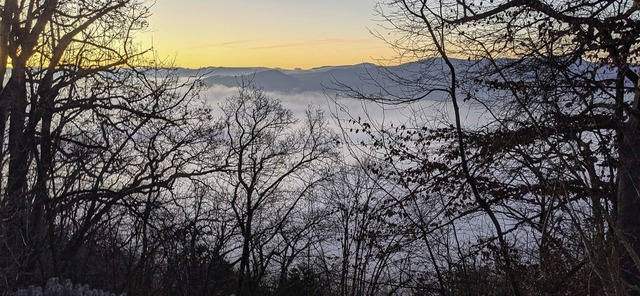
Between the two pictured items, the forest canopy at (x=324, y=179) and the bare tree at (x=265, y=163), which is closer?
the forest canopy at (x=324, y=179)

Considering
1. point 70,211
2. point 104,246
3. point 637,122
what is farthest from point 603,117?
point 70,211

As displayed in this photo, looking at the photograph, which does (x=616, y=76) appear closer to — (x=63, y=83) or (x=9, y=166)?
(x=9, y=166)

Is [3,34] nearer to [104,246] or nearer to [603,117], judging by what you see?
[104,246]

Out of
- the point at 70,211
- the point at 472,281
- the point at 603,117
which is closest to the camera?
the point at 472,281

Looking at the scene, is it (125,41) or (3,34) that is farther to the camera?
(125,41)

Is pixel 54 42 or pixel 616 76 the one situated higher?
pixel 54 42

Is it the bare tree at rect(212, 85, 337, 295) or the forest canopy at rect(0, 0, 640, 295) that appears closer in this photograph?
the forest canopy at rect(0, 0, 640, 295)

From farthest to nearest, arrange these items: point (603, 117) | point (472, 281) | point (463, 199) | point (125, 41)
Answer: point (125, 41)
point (463, 199)
point (603, 117)
point (472, 281)

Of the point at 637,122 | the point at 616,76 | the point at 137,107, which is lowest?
the point at 637,122

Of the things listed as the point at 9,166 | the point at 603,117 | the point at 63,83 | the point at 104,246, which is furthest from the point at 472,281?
the point at 63,83

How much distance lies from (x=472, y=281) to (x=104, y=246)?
23.8ft

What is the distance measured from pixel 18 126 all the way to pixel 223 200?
8.01 meters

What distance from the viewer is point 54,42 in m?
16.5

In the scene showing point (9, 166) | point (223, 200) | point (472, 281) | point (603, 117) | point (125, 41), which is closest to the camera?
point (472, 281)
